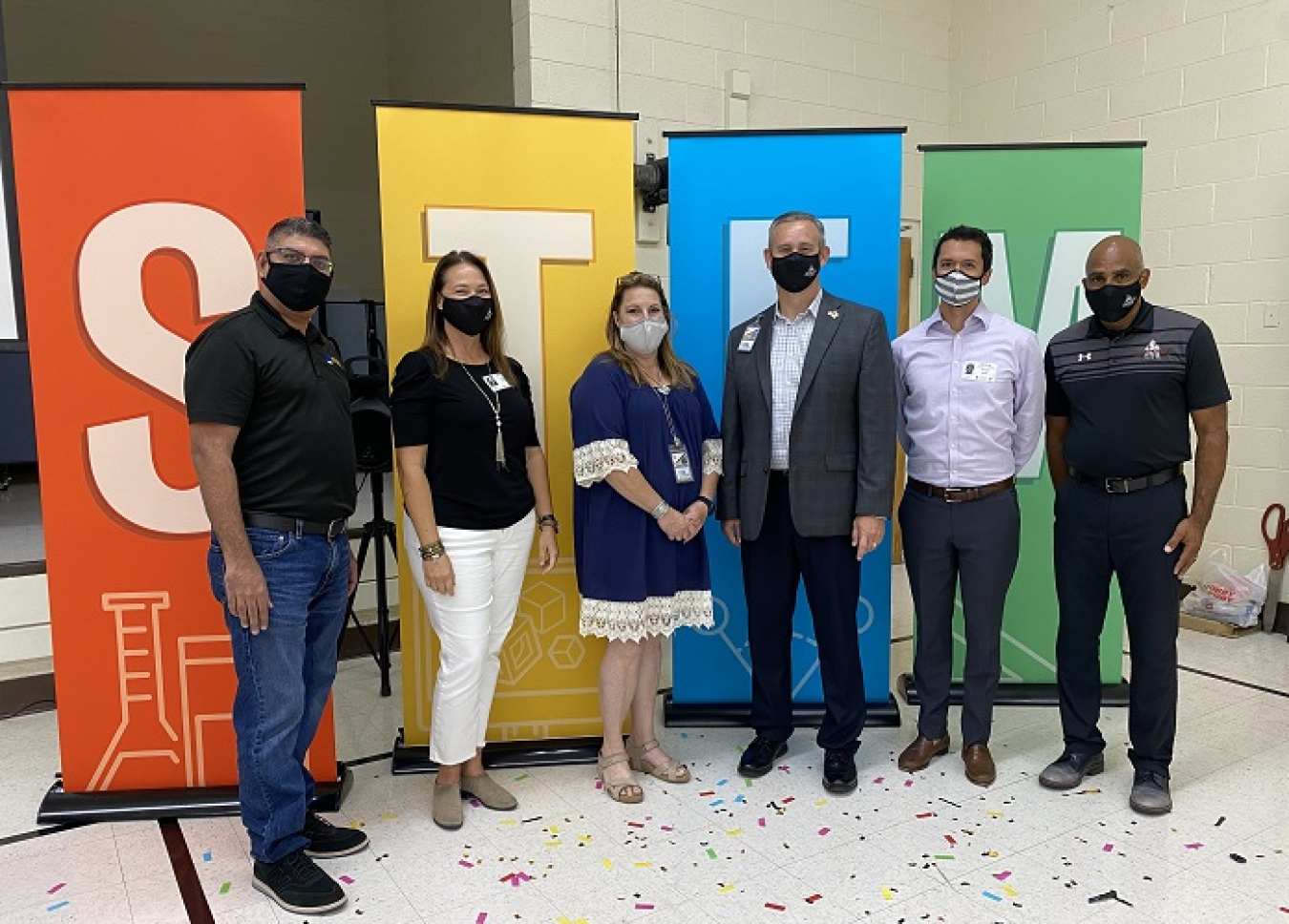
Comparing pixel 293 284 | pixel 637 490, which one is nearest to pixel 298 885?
pixel 637 490

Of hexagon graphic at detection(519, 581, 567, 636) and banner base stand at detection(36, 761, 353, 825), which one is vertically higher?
hexagon graphic at detection(519, 581, 567, 636)

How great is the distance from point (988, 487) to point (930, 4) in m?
4.30

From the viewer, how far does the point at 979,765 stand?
9.78ft

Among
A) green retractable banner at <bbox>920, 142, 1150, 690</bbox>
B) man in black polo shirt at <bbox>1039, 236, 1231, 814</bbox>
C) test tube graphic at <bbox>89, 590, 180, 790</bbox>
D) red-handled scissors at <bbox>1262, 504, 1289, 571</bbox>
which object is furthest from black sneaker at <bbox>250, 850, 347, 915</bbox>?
red-handled scissors at <bbox>1262, 504, 1289, 571</bbox>

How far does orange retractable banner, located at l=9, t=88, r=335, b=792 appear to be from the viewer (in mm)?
2660

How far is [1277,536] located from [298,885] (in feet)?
14.5

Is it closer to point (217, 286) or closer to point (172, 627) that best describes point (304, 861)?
point (172, 627)

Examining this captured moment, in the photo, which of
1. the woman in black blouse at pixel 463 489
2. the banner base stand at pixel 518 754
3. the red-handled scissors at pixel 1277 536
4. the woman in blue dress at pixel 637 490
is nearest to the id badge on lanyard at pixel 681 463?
the woman in blue dress at pixel 637 490

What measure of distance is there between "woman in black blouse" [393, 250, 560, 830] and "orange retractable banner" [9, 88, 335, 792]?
0.59 m

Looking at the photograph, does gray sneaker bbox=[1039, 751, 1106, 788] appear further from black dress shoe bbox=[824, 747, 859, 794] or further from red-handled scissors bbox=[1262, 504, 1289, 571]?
red-handled scissors bbox=[1262, 504, 1289, 571]

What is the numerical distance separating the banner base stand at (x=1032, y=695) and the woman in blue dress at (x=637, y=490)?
1.29m

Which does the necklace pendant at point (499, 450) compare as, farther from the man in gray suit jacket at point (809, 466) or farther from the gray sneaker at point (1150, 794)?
the gray sneaker at point (1150, 794)

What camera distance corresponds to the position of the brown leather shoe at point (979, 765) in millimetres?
2959

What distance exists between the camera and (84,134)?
8.71ft
